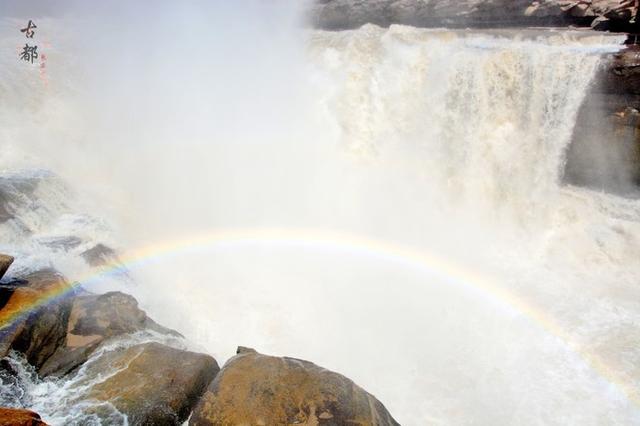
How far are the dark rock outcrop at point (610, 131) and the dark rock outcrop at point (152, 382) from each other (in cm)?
1054

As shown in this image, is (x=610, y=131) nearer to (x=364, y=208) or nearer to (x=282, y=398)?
(x=364, y=208)

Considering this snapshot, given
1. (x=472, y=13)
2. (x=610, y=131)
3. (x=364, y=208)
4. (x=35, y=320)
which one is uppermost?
(x=472, y=13)

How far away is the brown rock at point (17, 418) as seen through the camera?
321 centimetres

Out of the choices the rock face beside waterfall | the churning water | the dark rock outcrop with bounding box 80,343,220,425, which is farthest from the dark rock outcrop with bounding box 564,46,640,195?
the dark rock outcrop with bounding box 80,343,220,425

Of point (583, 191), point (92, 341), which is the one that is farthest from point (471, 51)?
point (92, 341)

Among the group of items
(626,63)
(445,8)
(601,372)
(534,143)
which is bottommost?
(601,372)

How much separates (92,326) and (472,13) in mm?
15510

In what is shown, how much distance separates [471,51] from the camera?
1122 centimetres

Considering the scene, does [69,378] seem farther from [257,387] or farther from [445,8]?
[445,8]

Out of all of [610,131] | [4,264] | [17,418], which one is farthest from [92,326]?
[610,131]

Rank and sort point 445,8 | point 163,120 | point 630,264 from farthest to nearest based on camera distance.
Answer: point 445,8 → point 163,120 → point 630,264

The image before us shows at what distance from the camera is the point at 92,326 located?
571cm

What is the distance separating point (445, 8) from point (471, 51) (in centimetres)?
567

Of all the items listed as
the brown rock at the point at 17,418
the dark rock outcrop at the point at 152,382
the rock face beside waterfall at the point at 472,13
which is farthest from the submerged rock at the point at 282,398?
the rock face beside waterfall at the point at 472,13
